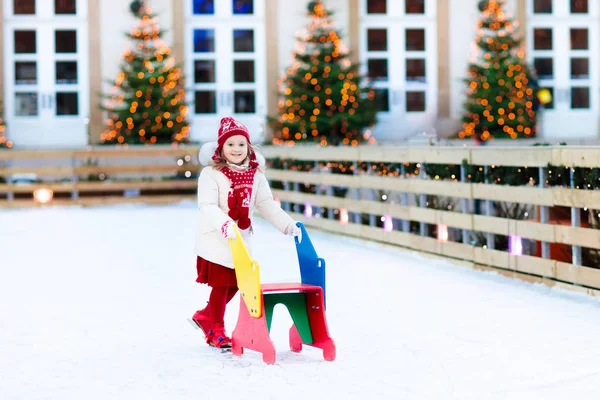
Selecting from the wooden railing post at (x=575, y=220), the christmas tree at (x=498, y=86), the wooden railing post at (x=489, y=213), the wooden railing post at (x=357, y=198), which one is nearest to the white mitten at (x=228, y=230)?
the wooden railing post at (x=575, y=220)

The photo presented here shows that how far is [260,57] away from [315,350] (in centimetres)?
1786

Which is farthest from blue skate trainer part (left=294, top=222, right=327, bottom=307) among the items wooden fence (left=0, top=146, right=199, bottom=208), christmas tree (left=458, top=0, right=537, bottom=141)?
christmas tree (left=458, top=0, right=537, bottom=141)

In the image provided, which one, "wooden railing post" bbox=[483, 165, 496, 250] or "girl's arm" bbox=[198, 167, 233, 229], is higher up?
"girl's arm" bbox=[198, 167, 233, 229]

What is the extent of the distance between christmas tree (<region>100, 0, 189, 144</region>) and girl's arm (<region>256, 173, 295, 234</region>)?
15540 mm

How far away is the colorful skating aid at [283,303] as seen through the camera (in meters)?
4.48

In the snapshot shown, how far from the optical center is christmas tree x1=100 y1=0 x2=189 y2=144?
66.6ft

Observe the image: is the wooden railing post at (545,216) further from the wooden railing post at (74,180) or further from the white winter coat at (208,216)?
the wooden railing post at (74,180)

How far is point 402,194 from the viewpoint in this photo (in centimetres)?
997

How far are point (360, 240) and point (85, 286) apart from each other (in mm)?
3944

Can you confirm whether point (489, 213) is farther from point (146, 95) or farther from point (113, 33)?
point (113, 33)

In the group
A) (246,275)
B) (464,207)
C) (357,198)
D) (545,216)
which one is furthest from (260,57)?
(246,275)

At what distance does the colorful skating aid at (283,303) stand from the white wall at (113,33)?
57.4 ft

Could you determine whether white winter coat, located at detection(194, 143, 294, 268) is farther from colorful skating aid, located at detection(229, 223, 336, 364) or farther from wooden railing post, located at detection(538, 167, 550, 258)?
wooden railing post, located at detection(538, 167, 550, 258)

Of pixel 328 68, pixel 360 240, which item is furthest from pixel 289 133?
pixel 360 240
